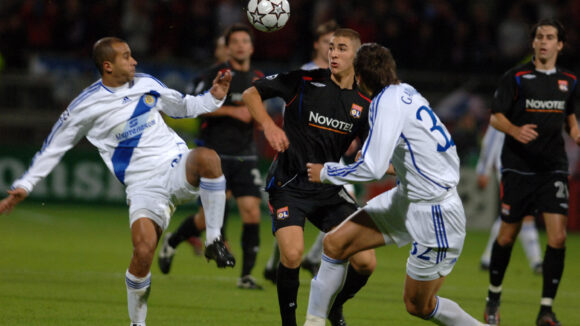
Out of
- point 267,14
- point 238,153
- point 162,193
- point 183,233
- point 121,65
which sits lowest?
point 183,233

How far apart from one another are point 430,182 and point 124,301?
354cm

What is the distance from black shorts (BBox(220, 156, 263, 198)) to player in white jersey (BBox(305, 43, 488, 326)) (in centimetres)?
338

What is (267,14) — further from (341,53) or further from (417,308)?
(417,308)

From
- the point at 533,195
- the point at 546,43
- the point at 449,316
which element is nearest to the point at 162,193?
the point at 449,316

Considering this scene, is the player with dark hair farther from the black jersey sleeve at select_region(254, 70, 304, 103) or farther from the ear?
the ear

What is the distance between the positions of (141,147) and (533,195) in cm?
347

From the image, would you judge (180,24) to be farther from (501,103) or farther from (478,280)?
(501,103)

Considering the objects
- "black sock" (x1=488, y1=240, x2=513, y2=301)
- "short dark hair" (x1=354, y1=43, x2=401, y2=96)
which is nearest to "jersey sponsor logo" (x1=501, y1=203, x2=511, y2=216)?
"black sock" (x1=488, y1=240, x2=513, y2=301)

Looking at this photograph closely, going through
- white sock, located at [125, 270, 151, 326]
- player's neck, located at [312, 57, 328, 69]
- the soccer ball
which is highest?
the soccer ball

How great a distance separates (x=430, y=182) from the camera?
18.9ft

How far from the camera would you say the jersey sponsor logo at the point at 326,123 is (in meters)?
6.68

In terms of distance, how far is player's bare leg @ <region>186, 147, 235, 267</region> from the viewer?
6.48 m

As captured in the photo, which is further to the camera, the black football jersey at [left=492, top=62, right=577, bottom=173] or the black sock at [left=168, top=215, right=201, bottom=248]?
the black sock at [left=168, top=215, right=201, bottom=248]

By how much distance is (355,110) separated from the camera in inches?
265
